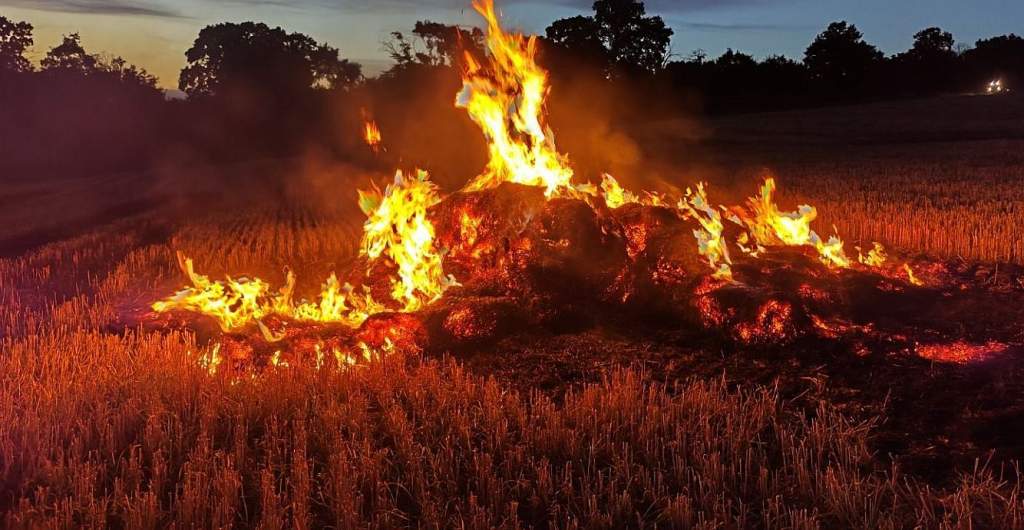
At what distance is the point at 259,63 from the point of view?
51.8 metres

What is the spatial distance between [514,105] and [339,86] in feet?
165

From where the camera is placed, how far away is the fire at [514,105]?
29.4 feet

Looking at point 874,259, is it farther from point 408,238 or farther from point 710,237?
point 408,238

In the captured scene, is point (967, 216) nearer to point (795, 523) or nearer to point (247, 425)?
point (795, 523)

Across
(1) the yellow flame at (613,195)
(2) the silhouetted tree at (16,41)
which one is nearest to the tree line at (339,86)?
(2) the silhouetted tree at (16,41)

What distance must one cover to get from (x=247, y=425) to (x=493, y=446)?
1777 millimetres

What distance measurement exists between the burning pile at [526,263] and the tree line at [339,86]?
75.1ft

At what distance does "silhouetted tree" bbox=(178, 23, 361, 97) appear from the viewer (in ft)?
163

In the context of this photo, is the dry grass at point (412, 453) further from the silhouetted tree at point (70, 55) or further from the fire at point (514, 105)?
the silhouetted tree at point (70, 55)

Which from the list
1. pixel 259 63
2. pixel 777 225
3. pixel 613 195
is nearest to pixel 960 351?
pixel 777 225

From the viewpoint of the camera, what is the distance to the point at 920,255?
33.2ft

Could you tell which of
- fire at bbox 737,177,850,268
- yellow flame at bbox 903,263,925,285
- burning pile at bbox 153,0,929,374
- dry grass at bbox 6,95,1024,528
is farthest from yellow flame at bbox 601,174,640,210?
dry grass at bbox 6,95,1024,528

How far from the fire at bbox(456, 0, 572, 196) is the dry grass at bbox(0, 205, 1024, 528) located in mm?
3343

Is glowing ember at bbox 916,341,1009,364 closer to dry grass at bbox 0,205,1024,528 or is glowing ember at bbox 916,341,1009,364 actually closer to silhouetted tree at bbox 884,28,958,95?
dry grass at bbox 0,205,1024,528
